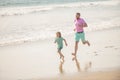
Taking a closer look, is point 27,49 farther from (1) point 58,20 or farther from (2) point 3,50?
(1) point 58,20

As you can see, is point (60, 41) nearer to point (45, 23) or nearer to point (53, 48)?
point (53, 48)

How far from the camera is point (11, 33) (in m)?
7.00

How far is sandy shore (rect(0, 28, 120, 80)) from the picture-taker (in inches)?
217

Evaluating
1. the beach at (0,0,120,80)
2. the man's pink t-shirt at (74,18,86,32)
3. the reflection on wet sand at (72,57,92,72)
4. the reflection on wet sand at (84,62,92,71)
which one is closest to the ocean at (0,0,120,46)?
the beach at (0,0,120,80)

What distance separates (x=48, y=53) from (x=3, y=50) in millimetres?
809

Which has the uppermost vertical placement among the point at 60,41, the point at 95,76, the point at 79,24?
the point at 79,24

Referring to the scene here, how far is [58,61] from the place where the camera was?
19.7 feet

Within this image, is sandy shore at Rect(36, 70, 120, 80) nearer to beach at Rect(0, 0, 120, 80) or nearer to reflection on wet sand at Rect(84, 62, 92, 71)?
beach at Rect(0, 0, 120, 80)

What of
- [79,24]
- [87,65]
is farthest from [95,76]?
[79,24]

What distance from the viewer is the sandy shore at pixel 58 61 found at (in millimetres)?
5512

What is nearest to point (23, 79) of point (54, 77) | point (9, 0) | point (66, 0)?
point (54, 77)

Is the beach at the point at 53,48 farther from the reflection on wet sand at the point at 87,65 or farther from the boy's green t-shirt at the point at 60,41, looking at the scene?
the boy's green t-shirt at the point at 60,41

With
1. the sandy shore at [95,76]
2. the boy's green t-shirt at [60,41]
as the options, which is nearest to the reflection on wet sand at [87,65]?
the sandy shore at [95,76]

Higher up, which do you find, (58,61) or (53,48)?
(53,48)
